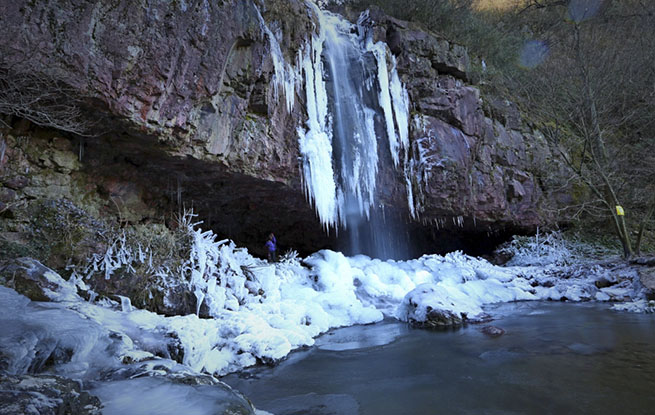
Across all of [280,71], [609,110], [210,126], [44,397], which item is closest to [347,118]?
[280,71]

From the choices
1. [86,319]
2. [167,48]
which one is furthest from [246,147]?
[86,319]

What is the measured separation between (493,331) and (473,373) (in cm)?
171

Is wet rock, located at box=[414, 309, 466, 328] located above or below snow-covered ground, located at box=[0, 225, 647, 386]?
below

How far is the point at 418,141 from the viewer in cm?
1017

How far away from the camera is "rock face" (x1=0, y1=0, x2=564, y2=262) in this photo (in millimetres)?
4969

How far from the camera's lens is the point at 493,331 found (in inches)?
185

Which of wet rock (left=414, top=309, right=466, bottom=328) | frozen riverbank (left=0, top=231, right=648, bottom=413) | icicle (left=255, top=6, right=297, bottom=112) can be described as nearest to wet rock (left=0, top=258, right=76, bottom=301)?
frozen riverbank (left=0, top=231, right=648, bottom=413)

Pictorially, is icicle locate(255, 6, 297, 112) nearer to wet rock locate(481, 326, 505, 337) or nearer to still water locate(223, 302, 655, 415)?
still water locate(223, 302, 655, 415)

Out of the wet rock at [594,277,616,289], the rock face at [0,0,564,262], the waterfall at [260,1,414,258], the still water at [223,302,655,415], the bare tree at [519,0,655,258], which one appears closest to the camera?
the still water at [223,302,655,415]

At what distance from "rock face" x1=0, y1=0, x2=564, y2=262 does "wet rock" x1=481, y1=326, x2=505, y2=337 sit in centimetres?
501

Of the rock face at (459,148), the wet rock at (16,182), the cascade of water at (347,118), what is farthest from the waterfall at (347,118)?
the wet rock at (16,182)

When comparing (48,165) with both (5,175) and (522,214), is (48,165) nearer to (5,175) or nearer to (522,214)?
(5,175)

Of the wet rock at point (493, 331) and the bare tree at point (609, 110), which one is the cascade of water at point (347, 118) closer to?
the wet rock at point (493, 331)

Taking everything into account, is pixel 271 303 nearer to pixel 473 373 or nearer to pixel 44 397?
pixel 473 373
